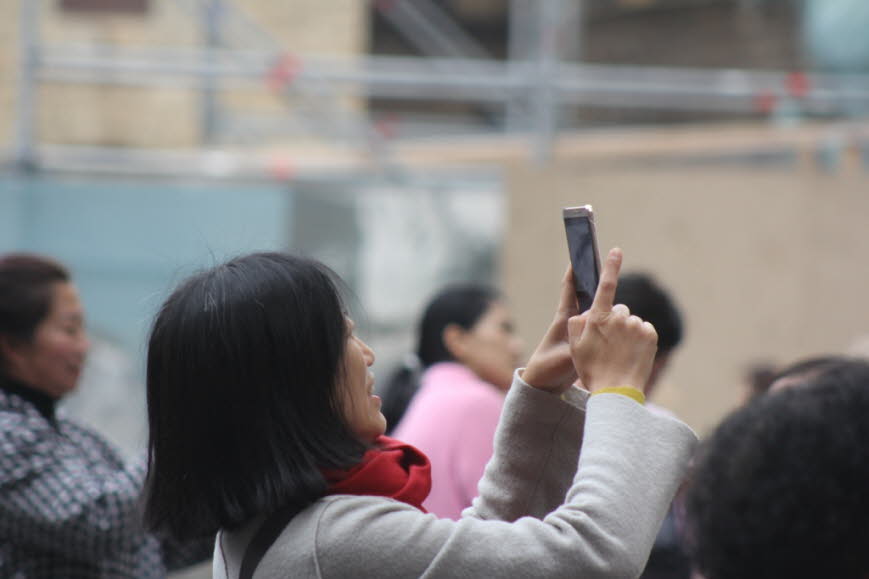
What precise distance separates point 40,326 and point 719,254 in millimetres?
3502

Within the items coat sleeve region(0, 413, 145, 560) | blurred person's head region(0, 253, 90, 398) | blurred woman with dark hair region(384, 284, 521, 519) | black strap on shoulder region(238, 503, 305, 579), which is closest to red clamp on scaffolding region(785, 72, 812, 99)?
blurred woman with dark hair region(384, 284, 521, 519)

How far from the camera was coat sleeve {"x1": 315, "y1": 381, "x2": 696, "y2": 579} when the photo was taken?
5.24 ft

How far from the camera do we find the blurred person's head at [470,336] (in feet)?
13.8

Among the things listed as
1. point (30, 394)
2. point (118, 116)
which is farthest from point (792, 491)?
point (118, 116)

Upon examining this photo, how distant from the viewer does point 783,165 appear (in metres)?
5.84

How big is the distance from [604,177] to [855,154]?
106 centimetres

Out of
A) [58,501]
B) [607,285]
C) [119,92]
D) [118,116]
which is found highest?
[119,92]

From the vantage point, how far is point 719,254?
18.9 ft

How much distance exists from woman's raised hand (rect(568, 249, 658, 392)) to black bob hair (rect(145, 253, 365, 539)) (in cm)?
32

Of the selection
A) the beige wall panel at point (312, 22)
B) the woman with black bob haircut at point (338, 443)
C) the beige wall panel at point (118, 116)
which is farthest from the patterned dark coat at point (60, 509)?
the beige wall panel at point (312, 22)

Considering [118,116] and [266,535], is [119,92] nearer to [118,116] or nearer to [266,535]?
[118,116]

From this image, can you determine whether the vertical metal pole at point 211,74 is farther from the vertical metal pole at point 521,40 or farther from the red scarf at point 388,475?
the red scarf at point 388,475

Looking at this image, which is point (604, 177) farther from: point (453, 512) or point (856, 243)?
point (453, 512)

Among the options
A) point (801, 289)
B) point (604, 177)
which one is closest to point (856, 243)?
point (801, 289)
